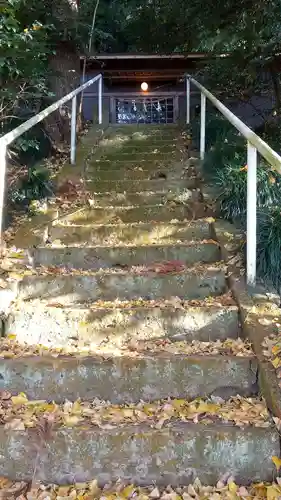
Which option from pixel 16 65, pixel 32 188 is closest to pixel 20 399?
pixel 32 188

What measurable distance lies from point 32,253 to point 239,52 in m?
4.05

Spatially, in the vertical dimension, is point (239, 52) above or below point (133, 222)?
above

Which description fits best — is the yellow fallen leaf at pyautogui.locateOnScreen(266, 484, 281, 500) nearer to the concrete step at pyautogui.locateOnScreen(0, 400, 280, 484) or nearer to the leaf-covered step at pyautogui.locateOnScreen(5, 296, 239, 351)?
the concrete step at pyautogui.locateOnScreen(0, 400, 280, 484)

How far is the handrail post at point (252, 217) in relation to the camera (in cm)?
296

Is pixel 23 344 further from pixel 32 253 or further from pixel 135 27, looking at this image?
pixel 135 27

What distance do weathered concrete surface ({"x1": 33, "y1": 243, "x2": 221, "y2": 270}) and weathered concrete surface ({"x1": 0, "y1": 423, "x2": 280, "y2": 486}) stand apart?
1.61 meters

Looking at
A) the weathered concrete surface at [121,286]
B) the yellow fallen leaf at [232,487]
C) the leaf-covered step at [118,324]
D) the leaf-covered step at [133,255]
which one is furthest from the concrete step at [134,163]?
the yellow fallen leaf at [232,487]

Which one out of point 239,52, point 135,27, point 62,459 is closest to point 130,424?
point 62,459

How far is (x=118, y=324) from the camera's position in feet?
9.30

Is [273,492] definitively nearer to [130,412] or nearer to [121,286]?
[130,412]

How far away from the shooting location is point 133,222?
4324 millimetres

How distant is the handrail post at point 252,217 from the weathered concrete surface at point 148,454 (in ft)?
3.80

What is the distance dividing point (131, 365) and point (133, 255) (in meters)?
1.23

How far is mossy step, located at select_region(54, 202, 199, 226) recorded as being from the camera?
4.37 meters
